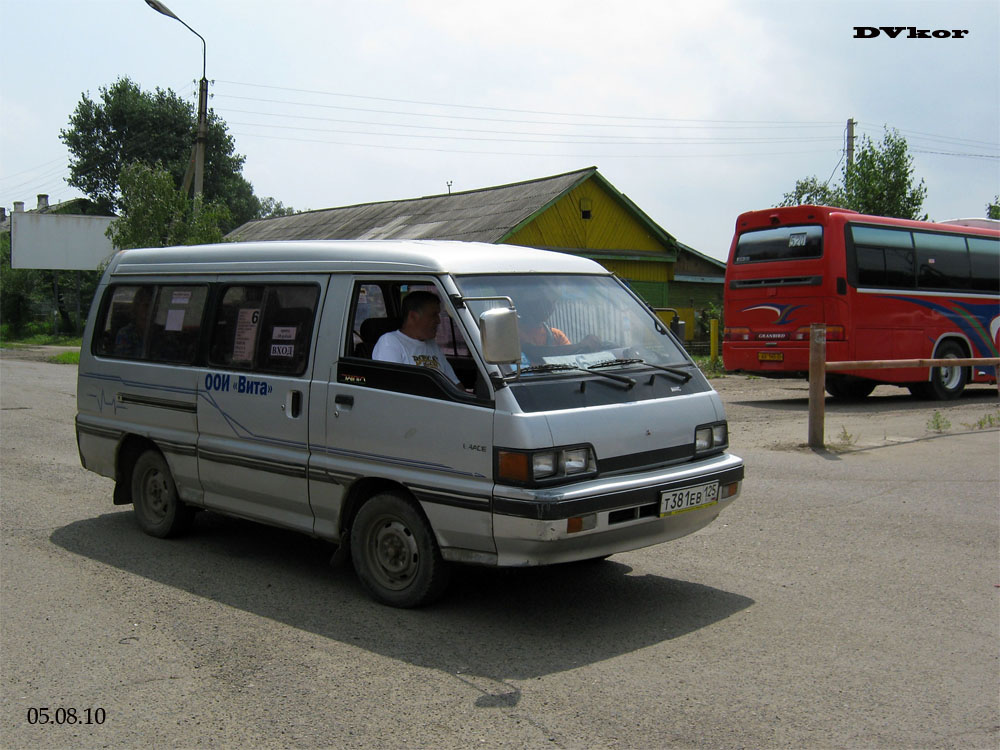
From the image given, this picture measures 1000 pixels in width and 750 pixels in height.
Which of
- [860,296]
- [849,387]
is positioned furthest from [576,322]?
[849,387]

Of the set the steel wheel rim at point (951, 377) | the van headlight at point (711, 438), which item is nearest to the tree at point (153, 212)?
the steel wheel rim at point (951, 377)

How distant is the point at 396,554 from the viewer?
18.7ft

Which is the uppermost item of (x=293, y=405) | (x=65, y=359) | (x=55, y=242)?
(x=55, y=242)

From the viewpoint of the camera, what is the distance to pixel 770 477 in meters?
9.91

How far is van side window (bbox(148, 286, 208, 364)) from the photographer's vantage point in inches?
281

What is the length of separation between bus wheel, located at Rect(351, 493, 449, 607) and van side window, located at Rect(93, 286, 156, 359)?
2.84m

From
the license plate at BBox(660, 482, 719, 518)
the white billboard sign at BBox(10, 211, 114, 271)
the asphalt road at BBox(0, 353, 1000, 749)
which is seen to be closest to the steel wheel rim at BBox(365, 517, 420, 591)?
the asphalt road at BBox(0, 353, 1000, 749)

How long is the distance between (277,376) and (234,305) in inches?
32.2

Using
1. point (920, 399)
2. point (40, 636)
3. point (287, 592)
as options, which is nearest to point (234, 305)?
point (287, 592)

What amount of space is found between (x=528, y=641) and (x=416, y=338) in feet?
6.16

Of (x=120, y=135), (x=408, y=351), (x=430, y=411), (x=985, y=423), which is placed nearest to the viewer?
(x=430, y=411)

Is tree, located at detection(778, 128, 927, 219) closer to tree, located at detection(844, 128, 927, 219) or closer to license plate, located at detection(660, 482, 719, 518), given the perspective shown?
tree, located at detection(844, 128, 927, 219)

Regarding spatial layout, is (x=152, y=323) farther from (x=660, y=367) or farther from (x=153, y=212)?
(x=153, y=212)

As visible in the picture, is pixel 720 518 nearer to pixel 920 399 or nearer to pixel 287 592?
pixel 287 592
